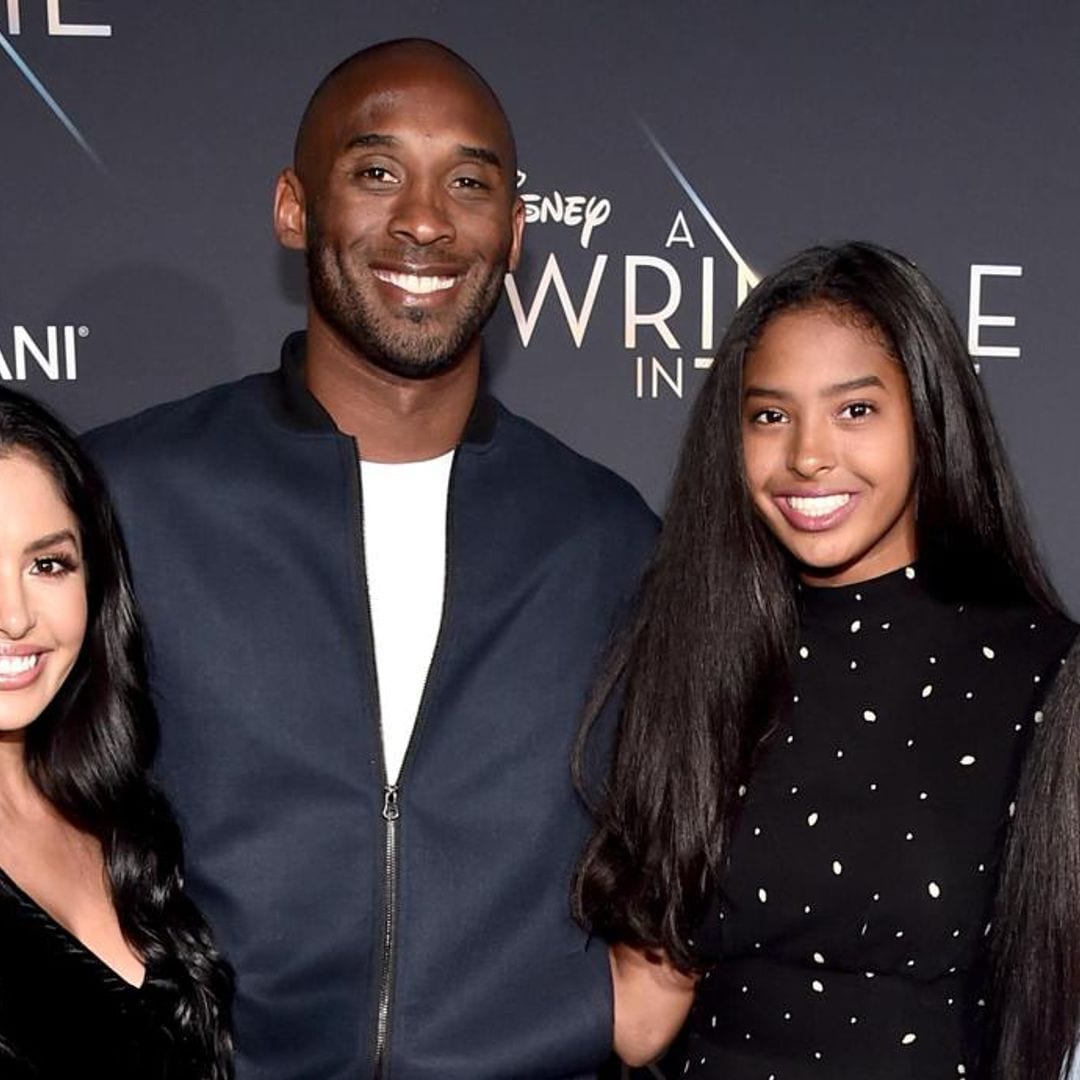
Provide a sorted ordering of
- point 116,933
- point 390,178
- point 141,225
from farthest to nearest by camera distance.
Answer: point 141,225 → point 390,178 → point 116,933

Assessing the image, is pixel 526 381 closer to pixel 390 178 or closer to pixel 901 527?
pixel 390 178

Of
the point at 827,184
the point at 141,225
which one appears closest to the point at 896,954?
the point at 827,184

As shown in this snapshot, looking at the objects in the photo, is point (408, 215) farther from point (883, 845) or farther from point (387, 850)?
point (883, 845)

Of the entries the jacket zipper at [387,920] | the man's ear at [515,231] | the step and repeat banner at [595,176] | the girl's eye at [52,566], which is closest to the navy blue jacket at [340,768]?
the jacket zipper at [387,920]

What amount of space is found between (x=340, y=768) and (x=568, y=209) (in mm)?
1168

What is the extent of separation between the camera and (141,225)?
2740mm

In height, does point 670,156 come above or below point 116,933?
→ above

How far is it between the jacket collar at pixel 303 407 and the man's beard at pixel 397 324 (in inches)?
3.1

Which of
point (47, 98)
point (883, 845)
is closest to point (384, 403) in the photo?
point (883, 845)

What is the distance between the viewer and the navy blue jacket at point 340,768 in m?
1.96

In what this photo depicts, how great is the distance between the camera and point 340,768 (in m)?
1.96

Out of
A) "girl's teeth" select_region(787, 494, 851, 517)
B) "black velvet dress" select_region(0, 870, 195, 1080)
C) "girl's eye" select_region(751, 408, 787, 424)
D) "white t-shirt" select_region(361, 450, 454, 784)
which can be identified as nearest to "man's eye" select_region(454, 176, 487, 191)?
"white t-shirt" select_region(361, 450, 454, 784)

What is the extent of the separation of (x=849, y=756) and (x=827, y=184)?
119 cm

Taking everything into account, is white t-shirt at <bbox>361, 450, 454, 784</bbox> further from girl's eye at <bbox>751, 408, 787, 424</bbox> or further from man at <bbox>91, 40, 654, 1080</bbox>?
girl's eye at <bbox>751, 408, 787, 424</bbox>
